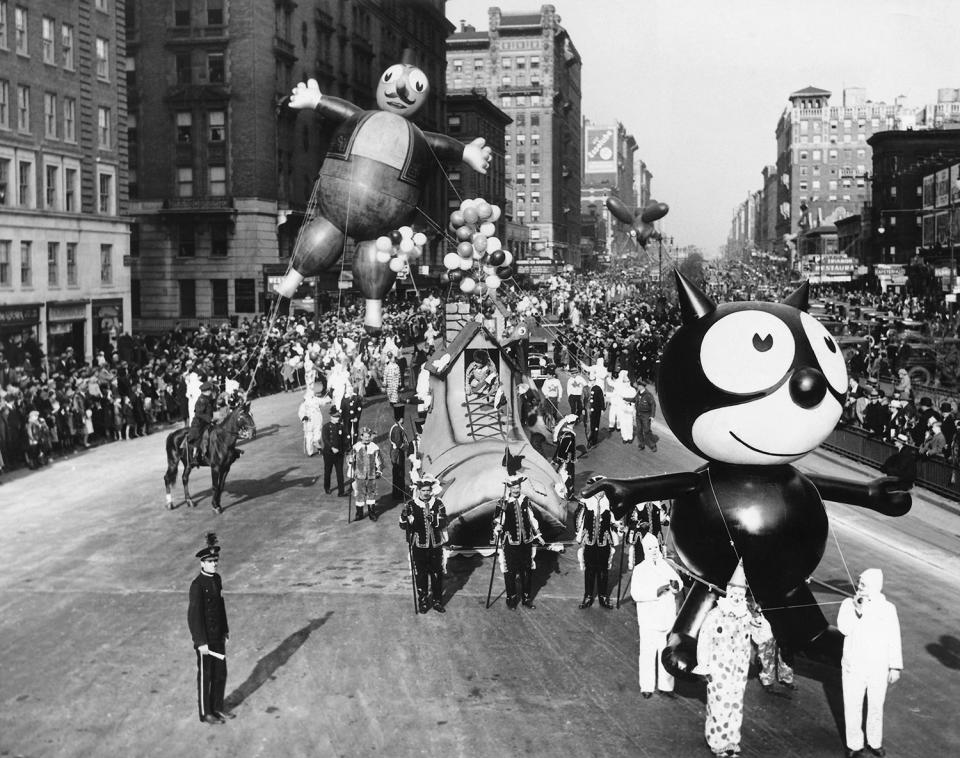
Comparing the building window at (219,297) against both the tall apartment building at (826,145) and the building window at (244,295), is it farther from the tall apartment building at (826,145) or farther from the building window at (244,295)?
the tall apartment building at (826,145)

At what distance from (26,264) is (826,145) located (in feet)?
529

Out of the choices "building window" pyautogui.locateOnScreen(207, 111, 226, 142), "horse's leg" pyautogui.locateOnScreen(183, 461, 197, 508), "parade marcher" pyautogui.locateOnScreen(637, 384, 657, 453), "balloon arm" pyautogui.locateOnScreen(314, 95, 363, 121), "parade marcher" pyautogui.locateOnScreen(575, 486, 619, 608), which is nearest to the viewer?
"parade marcher" pyautogui.locateOnScreen(575, 486, 619, 608)

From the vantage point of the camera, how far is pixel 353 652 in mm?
11266

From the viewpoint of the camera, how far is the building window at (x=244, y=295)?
54.5 m

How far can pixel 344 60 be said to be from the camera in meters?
64.6

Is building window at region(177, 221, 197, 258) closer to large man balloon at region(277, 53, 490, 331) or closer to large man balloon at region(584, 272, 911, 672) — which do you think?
large man balloon at region(277, 53, 490, 331)

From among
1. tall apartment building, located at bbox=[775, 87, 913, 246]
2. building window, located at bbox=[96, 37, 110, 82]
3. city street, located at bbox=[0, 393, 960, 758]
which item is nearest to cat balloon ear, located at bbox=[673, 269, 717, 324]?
city street, located at bbox=[0, 393, 960, 758]

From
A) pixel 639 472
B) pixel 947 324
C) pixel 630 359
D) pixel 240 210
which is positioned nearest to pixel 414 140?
pixel 639 472

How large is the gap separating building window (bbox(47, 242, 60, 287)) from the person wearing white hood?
3404 cm

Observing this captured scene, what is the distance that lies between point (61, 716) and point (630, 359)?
26.5 m

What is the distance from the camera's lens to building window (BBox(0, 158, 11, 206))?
1355 inches

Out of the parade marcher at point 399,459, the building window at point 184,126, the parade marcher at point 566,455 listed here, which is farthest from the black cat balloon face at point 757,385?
the building window at point 184,126

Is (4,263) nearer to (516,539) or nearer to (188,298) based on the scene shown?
(188,298)

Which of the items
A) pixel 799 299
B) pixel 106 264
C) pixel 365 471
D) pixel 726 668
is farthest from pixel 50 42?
pixel 726 668
